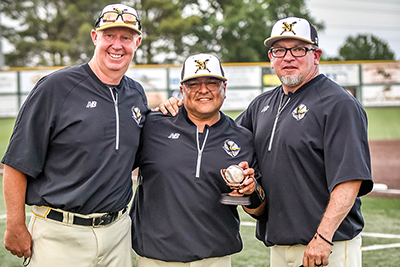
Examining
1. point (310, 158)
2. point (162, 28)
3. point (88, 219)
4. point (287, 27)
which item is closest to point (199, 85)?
point (287, 27)

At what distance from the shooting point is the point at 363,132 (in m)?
2.80

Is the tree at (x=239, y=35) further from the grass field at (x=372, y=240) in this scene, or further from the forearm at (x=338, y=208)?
the forearm at (x=338, y=208)

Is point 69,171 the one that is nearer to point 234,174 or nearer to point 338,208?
point 234,174

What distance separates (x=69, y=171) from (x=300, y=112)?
1665mm

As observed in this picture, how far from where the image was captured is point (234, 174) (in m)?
2.69

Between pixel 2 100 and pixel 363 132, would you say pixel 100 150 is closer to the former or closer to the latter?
pixel 363 132

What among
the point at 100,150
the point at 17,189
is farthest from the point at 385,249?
the point at 17,189

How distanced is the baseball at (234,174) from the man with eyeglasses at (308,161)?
0.41 meters

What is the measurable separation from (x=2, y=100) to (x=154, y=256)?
15.0 metres

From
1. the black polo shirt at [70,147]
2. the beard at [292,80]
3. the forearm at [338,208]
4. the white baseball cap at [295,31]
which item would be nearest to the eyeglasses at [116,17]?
the black polo shirt at [70,147]

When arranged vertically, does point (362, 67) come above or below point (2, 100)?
above

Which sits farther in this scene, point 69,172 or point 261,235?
point 261,235

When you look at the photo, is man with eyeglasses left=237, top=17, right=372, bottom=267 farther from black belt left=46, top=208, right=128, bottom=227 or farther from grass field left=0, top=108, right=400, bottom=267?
grass field left=0, top=108, right=400, bottom=267

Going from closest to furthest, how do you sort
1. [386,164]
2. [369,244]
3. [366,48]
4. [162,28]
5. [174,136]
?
[174,136]
[369,244]
[386,164]
[162,28]
[366,48]
